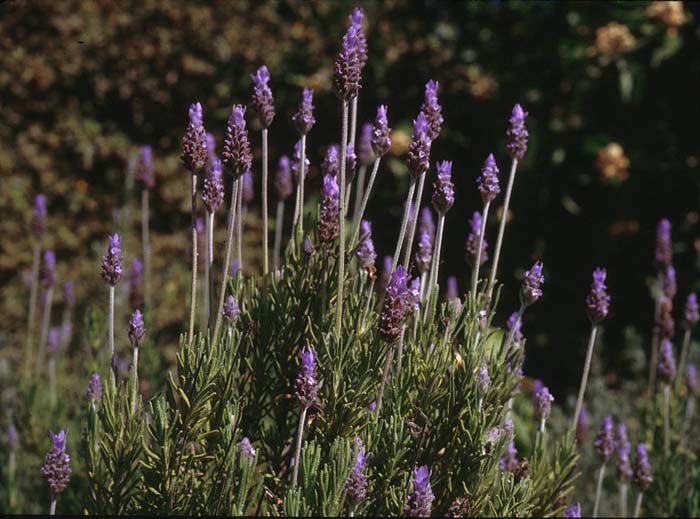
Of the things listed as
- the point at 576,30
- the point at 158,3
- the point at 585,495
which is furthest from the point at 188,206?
the point at 585,495

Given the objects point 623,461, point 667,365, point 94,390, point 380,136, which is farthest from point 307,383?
point 667,365

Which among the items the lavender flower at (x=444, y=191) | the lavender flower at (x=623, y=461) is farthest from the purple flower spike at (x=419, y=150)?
the lavender flower at (x=623, y=461)

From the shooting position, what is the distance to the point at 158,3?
4879 mm

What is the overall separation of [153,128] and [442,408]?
3559 mm

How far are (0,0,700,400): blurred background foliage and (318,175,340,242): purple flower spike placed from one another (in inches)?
86.5

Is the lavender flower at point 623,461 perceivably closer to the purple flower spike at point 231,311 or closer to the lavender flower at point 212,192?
the purple flower spike at point 231,311

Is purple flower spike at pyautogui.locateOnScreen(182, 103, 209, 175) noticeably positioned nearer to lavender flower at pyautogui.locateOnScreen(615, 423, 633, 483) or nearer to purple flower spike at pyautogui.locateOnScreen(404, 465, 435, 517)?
purple flower spike at pyautogui.locateOnScreen(404, 465, 435, 517)

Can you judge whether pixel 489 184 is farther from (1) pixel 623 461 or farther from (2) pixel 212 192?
(1) pixel 623 461

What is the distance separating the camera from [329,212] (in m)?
1.76

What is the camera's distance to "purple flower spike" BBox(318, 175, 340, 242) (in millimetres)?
1752

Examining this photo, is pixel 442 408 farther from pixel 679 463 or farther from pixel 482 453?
pixel 679 463

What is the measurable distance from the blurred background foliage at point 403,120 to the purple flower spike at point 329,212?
2.20 m

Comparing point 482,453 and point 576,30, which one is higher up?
point 576,30

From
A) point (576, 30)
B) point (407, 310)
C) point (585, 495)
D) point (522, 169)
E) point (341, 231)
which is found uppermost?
point (576, 30)
